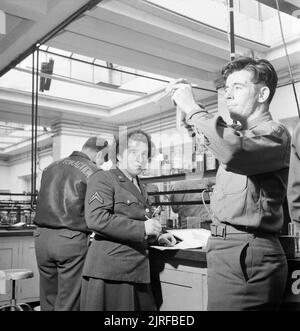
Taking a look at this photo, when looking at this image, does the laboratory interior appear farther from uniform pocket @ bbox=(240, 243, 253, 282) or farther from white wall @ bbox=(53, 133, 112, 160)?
uniform pocket @ bbox=(240, 243, 253, 282)

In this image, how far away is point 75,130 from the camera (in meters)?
8.18

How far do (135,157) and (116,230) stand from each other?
384 millimetres

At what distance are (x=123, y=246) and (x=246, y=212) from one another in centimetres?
70

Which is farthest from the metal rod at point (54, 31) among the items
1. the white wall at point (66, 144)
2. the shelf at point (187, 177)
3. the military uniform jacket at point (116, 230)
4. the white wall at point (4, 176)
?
the white wall at point (4, 176)

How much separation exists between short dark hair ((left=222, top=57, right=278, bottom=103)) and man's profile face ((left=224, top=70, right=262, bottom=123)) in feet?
0.05

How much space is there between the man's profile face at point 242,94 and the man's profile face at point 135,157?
67 centimetres

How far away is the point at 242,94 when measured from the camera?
125 cm

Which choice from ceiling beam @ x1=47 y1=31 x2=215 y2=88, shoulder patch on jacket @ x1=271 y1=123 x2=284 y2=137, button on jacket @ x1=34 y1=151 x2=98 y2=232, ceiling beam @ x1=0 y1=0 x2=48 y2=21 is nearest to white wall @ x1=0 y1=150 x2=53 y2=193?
ceiling beam @ x1=47 y1=31 x2=215 y2=88

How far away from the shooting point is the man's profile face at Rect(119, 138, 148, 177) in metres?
1.85

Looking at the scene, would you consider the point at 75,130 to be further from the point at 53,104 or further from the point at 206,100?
the point at 206,100

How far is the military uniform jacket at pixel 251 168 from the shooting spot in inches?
43.3

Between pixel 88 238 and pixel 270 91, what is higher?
pixel 270 91
